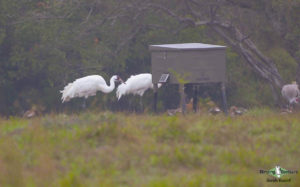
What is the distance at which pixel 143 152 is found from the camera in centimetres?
766

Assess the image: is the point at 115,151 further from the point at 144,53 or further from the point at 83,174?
the point at 144,53

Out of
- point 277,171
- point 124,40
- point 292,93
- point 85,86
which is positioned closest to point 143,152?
point 277,171

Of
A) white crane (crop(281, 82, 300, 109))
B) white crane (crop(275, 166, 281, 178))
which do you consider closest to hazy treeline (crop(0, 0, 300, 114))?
white crane (crop(281, 82, 300, 109))

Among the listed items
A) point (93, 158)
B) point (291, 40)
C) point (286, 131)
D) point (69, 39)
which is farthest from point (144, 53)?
point (93, 158)

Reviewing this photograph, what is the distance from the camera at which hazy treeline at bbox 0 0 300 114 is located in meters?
20.8

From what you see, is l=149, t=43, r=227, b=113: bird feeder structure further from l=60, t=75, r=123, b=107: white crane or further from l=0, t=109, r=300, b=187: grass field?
l=60, t=75, r=123, b=107: white crane

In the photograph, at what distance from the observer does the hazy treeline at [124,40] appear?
2075 cm

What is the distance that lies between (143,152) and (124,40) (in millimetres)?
14022

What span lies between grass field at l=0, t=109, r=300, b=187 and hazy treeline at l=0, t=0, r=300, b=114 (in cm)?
1076

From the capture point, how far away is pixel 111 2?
826 inches

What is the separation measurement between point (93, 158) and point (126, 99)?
53.8 feet

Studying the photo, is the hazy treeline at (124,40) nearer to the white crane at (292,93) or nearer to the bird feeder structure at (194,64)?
the white crane at (292,93)

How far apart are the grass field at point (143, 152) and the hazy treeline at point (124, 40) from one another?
10.8m

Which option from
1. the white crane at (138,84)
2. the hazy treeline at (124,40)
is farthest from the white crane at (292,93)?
the white crane at (138,84)
